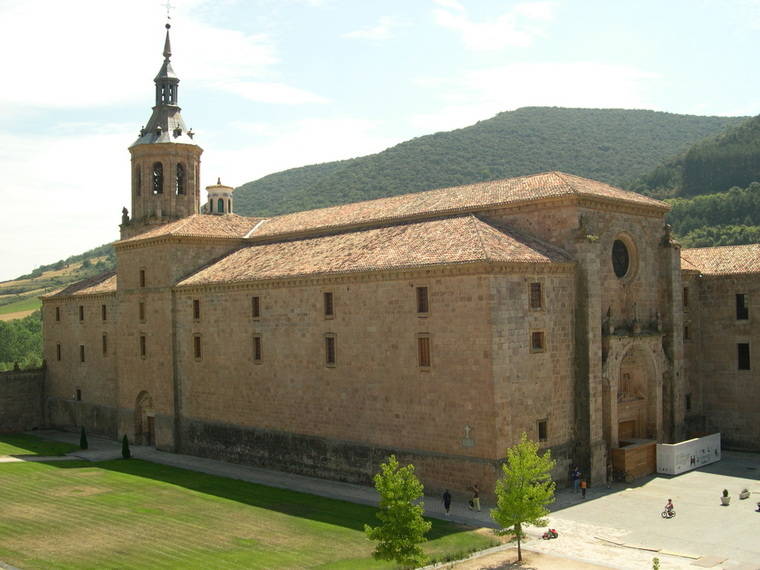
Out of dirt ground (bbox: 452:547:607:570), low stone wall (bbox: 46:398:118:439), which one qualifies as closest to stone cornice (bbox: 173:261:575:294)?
dirt ground (bbox: 452:547:607:570)

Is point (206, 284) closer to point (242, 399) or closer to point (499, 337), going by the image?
point (242, 399)

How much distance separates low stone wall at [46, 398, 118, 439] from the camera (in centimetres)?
5116

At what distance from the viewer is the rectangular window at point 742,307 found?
4153 centimetres

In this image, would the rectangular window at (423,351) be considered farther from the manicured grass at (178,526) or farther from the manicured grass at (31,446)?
the manicured grass at (31,446)

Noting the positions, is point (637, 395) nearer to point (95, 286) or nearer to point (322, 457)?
point (322, 457)

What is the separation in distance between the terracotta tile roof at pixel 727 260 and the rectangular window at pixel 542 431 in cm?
1632

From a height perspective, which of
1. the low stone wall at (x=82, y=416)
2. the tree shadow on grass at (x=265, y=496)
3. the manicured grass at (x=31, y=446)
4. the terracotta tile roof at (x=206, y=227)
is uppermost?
the terracotta tile roof at (x=206, y=227)

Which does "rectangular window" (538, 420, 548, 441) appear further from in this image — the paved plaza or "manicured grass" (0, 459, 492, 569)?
"manicured grass" (0, 459, 492, 569)

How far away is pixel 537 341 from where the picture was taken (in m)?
32.7

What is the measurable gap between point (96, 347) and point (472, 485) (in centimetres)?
3191

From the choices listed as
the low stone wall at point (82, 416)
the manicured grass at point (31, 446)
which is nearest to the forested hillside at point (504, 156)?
the low stone wall at point (82, 416)

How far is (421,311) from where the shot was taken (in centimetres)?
3306

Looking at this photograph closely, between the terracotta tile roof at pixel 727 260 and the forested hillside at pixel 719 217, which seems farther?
the forested hillside at pixel 719 217

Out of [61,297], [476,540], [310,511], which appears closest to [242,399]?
[310,511]
